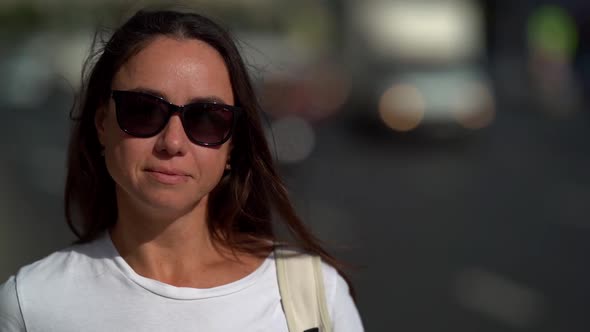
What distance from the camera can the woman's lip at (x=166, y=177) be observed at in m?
1.86

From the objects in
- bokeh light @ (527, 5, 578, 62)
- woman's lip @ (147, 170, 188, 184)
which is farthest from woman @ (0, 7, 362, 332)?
bokeh light @ (527, 5, 578, 62)

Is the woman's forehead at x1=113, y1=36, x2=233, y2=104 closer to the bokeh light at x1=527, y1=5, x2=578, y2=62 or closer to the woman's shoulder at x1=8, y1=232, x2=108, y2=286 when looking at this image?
the woman's shoulder at x1=8, y1=232, x2=108, y2=286

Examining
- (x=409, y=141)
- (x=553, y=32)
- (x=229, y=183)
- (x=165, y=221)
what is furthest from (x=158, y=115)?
(x=553, y=32)

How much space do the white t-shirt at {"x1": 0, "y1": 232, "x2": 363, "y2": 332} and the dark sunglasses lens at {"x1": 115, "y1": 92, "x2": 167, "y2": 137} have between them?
1.05ft

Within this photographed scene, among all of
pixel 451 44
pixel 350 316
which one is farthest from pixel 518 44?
pixel 350 316

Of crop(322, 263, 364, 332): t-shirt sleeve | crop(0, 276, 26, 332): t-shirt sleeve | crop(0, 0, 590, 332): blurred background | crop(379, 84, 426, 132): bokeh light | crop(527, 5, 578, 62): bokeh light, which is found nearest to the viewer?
crop(0, 276, 26, 332): t-shirt sleeve

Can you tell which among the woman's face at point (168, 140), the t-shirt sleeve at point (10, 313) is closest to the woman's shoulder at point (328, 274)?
the woman's face at point (168, 140)

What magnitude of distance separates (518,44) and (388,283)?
86.5 ft

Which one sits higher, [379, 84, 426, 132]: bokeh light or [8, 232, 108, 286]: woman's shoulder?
[8, 232, 108, 286]: woman's shoulder

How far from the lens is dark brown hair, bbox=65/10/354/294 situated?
2.04m

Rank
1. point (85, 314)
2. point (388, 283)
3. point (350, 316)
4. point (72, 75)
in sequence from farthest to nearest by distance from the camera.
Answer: point (72, 75)
point (388, 283)
point (350, 316)
point (85, 314)

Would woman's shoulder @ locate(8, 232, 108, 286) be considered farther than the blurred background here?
No

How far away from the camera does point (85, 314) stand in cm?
185

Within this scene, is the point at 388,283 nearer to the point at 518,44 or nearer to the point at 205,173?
the point at 205,173
